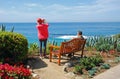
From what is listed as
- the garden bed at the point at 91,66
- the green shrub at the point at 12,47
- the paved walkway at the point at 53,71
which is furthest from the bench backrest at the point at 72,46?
the green shrub at the point at 12,47

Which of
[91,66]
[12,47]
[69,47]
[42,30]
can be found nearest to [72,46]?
[69,47]

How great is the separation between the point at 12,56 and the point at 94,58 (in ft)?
10.4

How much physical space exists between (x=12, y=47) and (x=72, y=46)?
2.75 m

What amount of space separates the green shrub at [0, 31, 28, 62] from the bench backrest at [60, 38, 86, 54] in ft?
5.34

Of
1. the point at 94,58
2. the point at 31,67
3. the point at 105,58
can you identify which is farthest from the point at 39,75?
the point at 105,58

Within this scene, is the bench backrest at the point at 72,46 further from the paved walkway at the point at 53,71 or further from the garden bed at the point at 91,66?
the paved walkway at the point at 53,71

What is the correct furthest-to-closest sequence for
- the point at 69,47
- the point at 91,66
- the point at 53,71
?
the point at 69,47
the point at 53,71
the point at 91,66

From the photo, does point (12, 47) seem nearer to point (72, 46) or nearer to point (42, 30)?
point (42, 30)

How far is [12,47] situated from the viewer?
Result: 13.5 metres

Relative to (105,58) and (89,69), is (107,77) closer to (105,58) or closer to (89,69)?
(89,69)

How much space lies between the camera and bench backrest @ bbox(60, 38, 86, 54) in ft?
47.1

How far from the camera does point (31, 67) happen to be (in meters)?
13.9

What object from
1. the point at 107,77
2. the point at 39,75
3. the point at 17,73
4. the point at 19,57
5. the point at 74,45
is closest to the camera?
the point at 17,73

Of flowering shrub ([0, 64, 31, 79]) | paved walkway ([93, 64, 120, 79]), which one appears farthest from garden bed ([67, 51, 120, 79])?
flowering shrub ([0, 64, 31, 79])
